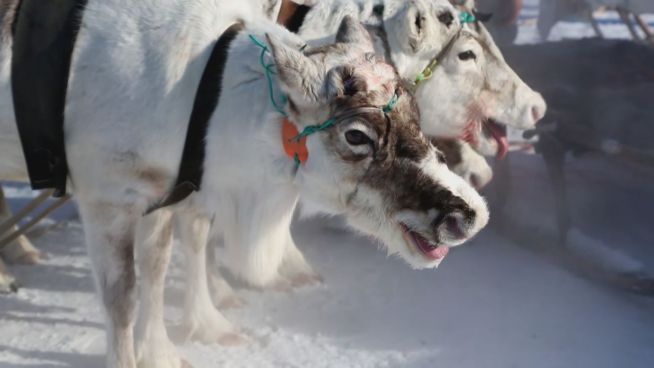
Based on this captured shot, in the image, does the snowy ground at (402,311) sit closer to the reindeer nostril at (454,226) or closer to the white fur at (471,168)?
the white fur at (471,168)

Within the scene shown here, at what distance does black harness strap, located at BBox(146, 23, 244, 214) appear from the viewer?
2.44 meters

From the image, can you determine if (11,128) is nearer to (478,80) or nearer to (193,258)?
(193,258)

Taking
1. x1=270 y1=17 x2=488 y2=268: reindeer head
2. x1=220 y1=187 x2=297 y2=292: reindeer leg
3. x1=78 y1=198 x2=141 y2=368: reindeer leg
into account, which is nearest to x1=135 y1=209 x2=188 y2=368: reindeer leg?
x1=78 y1=198 x2=141 y2=368: reindeer leg

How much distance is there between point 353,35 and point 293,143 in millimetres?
452

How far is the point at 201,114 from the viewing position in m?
2.43

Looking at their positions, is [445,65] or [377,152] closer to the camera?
[377,152]

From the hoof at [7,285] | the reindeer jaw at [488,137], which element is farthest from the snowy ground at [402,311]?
the reindeer jaw at [488,137]

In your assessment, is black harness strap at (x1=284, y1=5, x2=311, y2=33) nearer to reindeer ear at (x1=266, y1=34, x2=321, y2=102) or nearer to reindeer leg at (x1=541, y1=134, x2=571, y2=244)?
reindeer ear at (x1=266, y1=34, x2=321, y2=102)

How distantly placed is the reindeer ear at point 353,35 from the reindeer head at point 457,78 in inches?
29.7

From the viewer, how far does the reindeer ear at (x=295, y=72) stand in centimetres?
220

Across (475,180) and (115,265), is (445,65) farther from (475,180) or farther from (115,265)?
(115,265)

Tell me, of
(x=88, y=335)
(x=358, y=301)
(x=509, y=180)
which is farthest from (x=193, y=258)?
(x=509, y=180)

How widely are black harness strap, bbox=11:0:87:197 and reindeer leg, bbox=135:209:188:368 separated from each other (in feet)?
1.91


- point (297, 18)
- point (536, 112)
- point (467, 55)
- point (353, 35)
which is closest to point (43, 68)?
point (353, 35)
